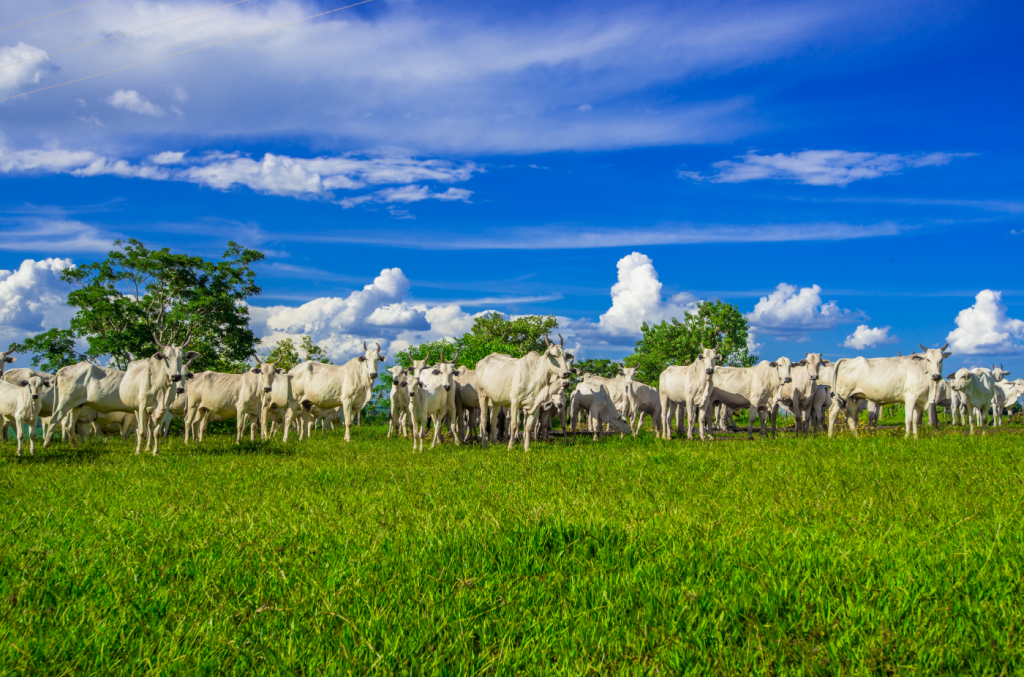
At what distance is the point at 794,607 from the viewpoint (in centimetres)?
370

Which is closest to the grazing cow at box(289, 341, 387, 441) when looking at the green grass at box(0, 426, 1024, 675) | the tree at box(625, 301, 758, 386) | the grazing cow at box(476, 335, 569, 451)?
the grazing cow at box(476, 335, 569, 451)

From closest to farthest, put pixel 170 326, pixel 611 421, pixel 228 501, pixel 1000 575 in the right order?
pixel 1000 575 → pixel 228 501 → pixel 611 421 → pixel 170 326

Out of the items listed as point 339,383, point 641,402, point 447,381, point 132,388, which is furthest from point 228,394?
point 641,402

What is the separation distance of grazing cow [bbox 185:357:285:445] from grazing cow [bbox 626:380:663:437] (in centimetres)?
1339

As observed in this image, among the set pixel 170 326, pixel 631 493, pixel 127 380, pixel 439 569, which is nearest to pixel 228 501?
pixel 439 569

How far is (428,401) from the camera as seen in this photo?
707 inches

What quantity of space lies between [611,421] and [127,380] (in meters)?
Answer: 15.9

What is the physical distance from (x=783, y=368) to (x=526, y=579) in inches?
810

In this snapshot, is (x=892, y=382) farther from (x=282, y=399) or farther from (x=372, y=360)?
(x=282, y=399)

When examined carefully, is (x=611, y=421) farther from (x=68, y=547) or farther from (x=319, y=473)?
(x=68, y=547)

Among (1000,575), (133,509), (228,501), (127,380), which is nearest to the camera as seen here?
(1000,575)

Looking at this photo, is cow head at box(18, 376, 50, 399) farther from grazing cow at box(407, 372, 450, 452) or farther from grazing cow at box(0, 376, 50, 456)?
grazing cow at box(407, 372, 450, 452)

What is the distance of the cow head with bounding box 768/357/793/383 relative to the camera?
2191cm

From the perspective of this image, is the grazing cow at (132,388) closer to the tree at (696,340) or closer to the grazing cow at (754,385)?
the grazing cow at (754,385)
